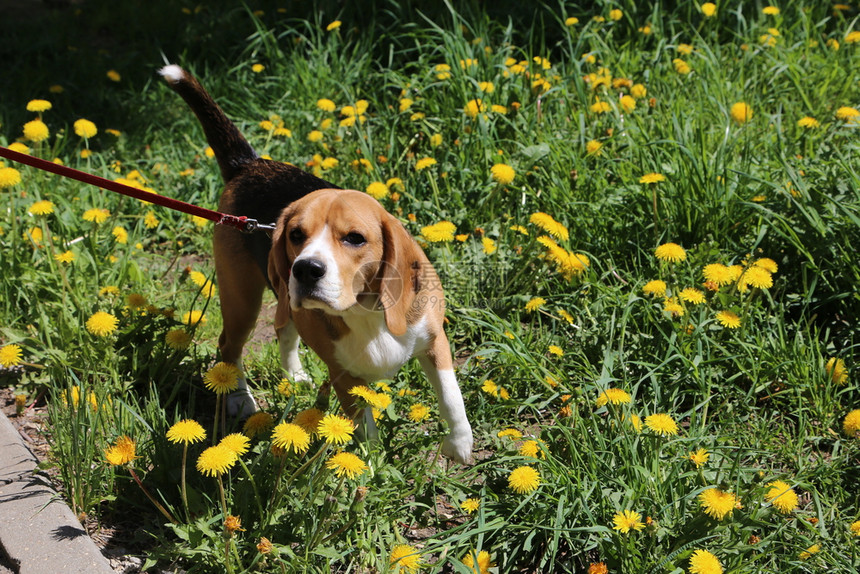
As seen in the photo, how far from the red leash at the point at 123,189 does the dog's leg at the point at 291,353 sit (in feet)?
1.98

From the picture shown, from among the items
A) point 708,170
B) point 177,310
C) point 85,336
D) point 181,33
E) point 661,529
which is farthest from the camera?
point 181,33

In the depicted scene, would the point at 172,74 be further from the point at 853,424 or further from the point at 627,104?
the point at 853,424

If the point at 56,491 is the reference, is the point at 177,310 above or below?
below

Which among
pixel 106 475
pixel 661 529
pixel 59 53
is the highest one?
pixel 661 529

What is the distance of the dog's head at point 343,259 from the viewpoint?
2691 mm

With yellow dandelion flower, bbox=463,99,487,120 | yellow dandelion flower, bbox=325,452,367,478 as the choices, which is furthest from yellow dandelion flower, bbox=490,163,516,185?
yellow dandelion flower, bbox=325,452,367,478

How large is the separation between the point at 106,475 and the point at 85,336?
782 millimetres

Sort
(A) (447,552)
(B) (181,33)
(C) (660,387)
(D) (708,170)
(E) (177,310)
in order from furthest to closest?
(B) (181,33), (E) (177,310), (D) (708,170), (C) (660,387), (A) (447,552)

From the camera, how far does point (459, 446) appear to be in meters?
3.10

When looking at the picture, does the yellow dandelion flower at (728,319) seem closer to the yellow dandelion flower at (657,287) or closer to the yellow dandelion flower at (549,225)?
the yellow dandelion flower at (657,287)

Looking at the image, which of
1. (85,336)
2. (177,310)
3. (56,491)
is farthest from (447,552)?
(177,310)

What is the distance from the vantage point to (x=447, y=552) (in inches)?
107

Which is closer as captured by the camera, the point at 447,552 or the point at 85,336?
the point at 447,552

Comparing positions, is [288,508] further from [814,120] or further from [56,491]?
[814,120]
